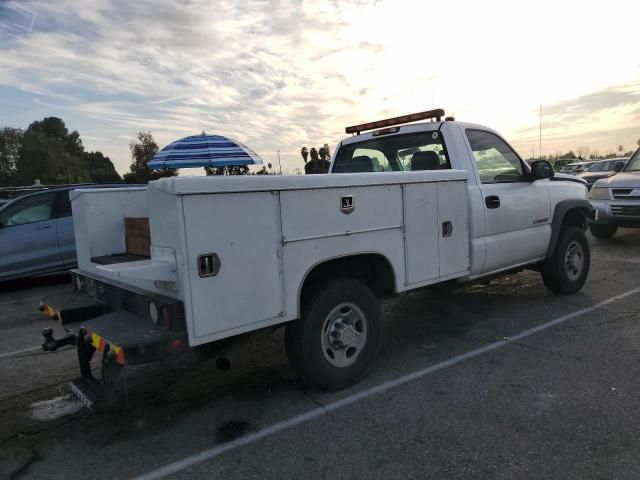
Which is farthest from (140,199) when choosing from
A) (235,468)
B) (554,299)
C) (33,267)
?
(33,267)

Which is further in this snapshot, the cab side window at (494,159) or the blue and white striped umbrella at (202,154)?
the blue and white striped umbrella at (202,154)

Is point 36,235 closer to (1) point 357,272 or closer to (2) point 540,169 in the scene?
(1) point 357,272

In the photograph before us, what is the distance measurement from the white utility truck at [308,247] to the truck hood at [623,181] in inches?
220

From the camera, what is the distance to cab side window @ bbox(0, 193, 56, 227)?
8547 millimetres

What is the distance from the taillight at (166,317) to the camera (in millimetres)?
2969

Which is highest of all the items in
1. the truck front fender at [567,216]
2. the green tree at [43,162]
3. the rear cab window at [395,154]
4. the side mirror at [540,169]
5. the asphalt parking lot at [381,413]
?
the green tree at [43,162]

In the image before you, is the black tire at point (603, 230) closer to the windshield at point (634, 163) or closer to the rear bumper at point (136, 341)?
the windshield at point (634, 163)

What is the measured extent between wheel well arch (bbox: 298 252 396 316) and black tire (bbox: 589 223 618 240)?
8.79 meters

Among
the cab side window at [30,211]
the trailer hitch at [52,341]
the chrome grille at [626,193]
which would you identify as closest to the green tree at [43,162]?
the cab side window at [30,211]

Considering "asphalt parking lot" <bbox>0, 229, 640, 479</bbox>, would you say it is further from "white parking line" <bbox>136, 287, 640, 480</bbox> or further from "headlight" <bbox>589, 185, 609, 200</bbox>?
"headlight" <bbox>589, 185, 609, 200</bbox>

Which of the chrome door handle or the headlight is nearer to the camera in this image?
the chrome door handle

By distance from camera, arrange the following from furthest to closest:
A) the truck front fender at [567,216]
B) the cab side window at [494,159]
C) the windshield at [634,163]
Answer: the windshield at [634,163] < the truck front fender at [567,216] < the cab side window at [494,159]

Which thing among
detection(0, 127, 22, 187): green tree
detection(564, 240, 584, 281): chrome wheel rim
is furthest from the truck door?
detection(0, 127, 22, 187): green tree

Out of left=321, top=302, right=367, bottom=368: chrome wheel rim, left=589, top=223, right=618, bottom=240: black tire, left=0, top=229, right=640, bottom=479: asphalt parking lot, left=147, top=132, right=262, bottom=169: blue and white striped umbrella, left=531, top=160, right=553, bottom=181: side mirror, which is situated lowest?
left=0, top=229, right=640, bottom=479: asphalt parking lot
